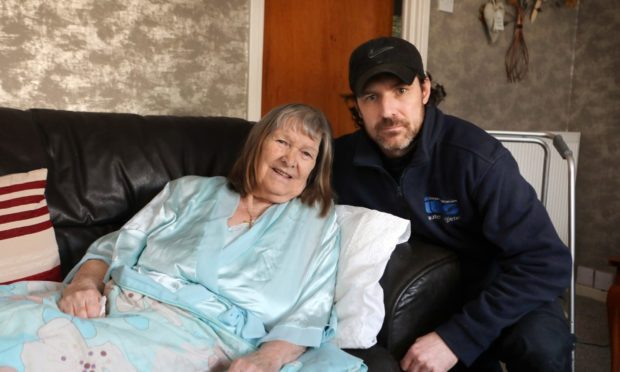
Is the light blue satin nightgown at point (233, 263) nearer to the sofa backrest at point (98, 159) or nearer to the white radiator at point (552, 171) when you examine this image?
the sofa backrest at point (98, 159)

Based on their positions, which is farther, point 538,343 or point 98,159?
point 98,159

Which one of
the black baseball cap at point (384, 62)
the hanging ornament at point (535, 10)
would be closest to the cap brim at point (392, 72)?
the black baseball cap at point (384, 62)

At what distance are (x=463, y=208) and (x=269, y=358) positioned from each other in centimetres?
67

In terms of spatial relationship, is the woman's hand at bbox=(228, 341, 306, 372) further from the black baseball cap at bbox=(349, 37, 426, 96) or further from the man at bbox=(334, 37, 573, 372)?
the black baseball cap at bbox=(349, 37, 426, 96)

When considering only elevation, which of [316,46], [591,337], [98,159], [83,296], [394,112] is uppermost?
[316,46]

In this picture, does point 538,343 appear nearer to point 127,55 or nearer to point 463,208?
point 463,208

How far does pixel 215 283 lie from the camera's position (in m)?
1.34

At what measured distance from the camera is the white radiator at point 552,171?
10.4ft

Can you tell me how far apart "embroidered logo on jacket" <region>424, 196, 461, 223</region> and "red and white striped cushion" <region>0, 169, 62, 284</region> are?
3.52ft

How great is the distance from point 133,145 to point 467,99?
2016mm

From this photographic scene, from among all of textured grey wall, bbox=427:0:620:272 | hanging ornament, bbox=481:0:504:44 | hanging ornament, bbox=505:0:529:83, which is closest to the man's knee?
textured grey wall, bbox=427:0:620:272

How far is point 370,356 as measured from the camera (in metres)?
1.28

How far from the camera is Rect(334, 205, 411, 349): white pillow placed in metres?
1.32

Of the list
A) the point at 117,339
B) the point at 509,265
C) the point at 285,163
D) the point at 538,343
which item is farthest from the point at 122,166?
the point at 538,343
